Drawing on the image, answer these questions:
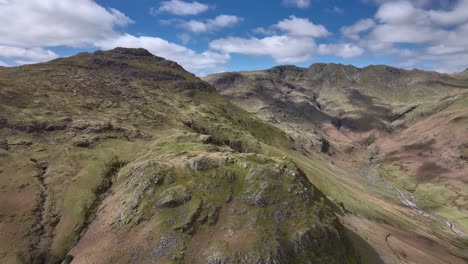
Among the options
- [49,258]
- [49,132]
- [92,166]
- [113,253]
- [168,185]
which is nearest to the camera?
[113,253]

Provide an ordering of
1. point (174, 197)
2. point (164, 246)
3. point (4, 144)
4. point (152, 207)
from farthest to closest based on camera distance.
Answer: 1. point (4, 144)
2. point (174, 197)
3. point (152, 207)
4. point (164, 246)

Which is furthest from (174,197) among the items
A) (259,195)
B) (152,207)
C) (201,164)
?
(259,195)

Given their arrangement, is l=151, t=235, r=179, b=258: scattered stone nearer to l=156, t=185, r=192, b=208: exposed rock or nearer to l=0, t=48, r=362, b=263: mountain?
l=0, t=48, r=362, b=263: mountain

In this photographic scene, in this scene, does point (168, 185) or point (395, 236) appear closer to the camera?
point (168, 185)

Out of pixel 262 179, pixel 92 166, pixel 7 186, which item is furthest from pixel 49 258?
pixel 262 179

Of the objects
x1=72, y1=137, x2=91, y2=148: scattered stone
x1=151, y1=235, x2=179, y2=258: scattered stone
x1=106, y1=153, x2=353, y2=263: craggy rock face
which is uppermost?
x1=72, y1=137, x2=91, y2=148: scattered stone

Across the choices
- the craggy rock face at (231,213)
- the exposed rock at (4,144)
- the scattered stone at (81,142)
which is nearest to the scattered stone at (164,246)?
the craggy rock face at (231,213)

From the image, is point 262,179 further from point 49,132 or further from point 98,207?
point 49,132

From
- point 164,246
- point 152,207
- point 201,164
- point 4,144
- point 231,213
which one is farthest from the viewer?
point 4,144

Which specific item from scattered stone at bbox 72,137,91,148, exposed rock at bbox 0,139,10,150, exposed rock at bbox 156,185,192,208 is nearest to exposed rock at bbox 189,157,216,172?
exposed rock at bbox 156,185,192,208

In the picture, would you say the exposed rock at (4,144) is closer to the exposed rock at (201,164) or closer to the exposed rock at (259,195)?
the exposed rock at (201,164)

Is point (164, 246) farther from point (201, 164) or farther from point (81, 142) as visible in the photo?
point (81, 142)
